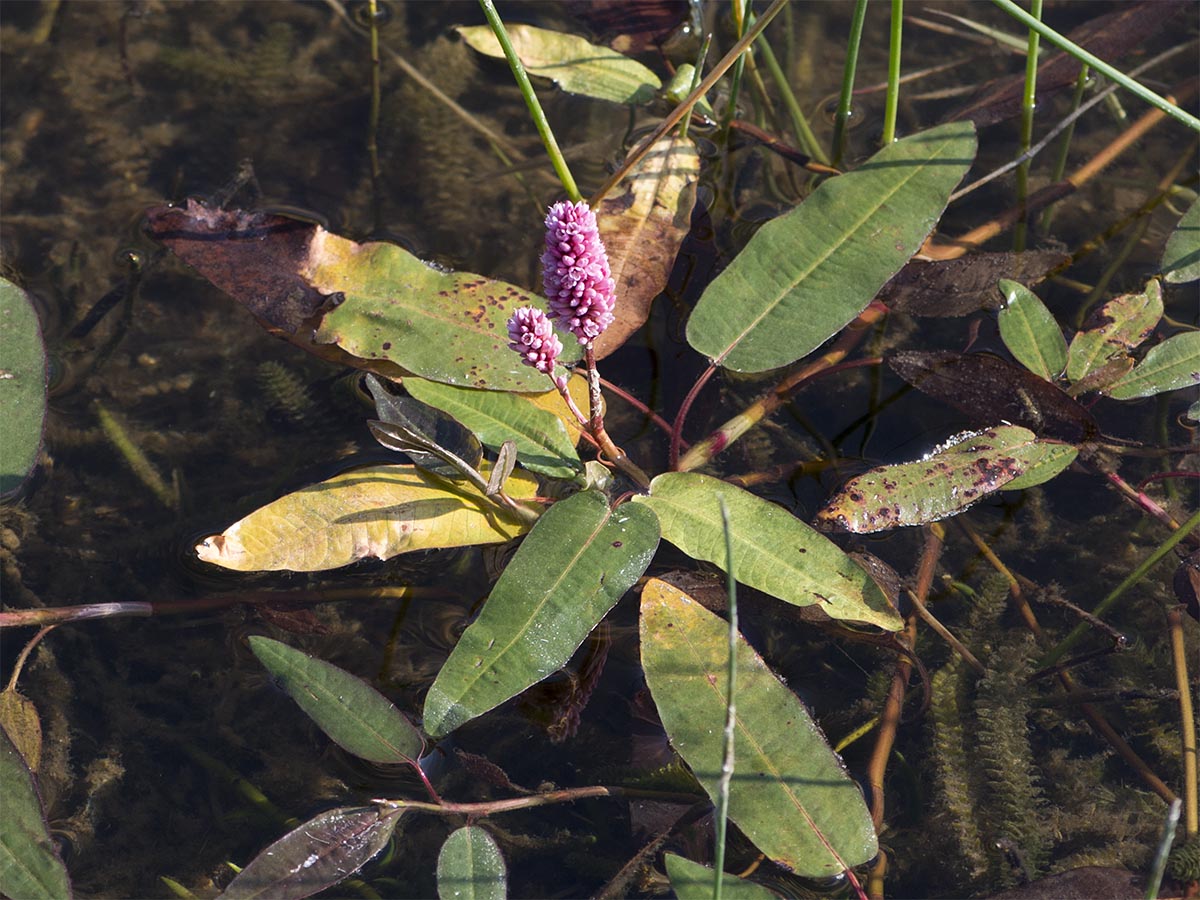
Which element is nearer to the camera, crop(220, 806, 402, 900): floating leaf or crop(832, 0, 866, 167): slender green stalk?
crop(220, 806, 402, 900): floating leaf

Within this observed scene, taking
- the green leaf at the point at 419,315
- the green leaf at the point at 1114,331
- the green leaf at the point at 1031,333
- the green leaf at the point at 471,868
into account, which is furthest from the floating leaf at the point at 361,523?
the green leaf at the point at 1114,331

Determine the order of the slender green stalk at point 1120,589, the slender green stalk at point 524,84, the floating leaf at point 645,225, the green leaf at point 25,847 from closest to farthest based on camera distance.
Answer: the green leaf at point 25,847
the slender green stalk at point 524,84
the slender green stalk at point 1120,589
the floating leaf at point 645,225

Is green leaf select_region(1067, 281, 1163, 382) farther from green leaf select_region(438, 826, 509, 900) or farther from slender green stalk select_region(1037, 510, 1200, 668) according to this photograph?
green leaf select_region(438, 826, 509, 900)

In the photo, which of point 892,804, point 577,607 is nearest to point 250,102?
point 577,607

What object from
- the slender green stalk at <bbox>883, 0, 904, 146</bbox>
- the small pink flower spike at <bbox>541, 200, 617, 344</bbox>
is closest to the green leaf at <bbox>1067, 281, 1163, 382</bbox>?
the slender green stalk at <bbox>883, 0, 904, 146</bbox>

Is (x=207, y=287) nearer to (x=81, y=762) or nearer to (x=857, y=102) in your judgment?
(x=81, y=762)

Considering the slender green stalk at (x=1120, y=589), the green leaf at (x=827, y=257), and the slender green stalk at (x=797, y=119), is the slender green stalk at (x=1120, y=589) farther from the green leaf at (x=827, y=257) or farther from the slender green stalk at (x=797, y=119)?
the slender green stalk at (x=797, y=119)

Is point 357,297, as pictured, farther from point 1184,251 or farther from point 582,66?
point 1184,251
